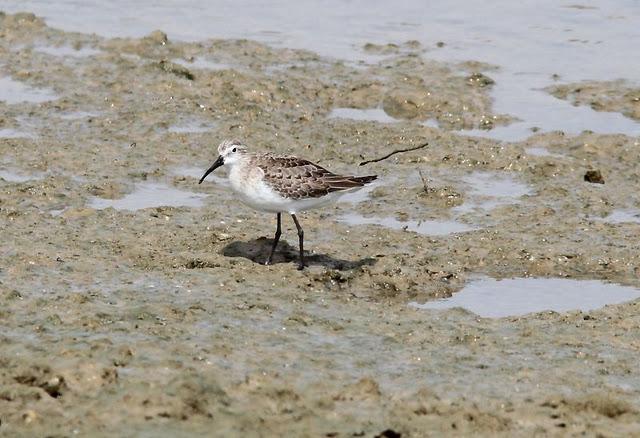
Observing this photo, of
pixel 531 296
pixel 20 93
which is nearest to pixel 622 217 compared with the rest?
pixel 531 296

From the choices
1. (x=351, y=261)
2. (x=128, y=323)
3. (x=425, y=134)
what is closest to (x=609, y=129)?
(x=425, y=134)

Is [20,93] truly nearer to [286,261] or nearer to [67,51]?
[67,51]

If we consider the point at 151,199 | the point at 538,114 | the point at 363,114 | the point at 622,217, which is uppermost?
the point at 538,114

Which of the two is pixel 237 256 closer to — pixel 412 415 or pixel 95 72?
pixel 412 415

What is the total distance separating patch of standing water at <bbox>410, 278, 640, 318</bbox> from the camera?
11.5 m

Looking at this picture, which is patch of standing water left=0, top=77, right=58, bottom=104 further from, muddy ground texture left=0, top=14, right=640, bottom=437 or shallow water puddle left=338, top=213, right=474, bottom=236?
shallow water puddle left=338, top=213, right=474, bottom=236

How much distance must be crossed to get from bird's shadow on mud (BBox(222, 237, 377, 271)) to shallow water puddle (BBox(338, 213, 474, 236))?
1279 millimetres

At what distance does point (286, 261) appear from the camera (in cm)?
1260

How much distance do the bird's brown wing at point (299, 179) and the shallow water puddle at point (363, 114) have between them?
471cm

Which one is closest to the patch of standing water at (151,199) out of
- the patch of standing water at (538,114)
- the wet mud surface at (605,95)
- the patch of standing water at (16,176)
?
the patch of standing water at (16,176)

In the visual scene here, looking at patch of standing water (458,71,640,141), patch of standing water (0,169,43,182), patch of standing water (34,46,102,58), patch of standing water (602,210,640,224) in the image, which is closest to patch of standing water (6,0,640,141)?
patch of standing water (458,71,640,141)

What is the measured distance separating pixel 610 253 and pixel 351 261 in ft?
9.32

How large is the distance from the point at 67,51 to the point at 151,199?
6.55 m

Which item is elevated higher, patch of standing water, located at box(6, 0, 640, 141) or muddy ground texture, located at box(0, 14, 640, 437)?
patch of standing water, located at box(6, 0, 640, 141)
